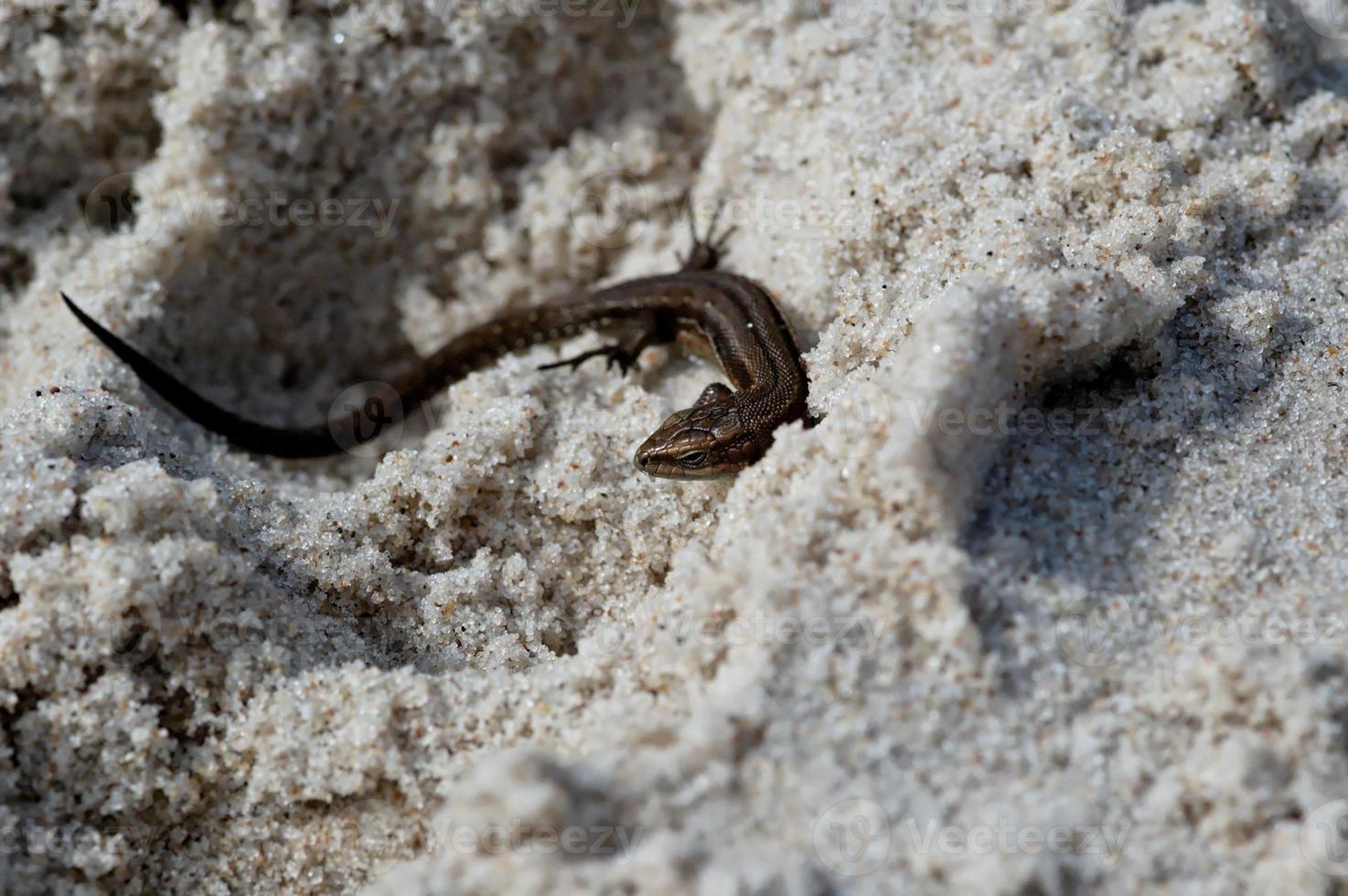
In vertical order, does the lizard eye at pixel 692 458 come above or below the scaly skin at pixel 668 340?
below

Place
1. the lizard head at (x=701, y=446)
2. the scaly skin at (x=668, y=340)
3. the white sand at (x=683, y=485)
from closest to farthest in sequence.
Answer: the white sand at (x=683, y=485) < the lizard head at (x=701, y=446) < the scaly skin at (x=668, y=340)

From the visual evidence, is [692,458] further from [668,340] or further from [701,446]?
[668,340]

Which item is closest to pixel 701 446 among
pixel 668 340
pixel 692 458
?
pixel 692 458

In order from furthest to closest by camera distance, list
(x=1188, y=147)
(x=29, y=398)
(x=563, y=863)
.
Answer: (x=1188, y=147) → (x=29, y=398) → (x=563, y=863)

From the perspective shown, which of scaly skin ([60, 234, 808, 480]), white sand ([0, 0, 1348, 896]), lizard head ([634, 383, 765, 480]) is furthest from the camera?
scaly skin ([60, 234, 808, 480])

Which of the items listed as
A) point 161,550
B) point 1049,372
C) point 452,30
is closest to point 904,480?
point 1049,372

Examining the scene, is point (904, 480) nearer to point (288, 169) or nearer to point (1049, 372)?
point (1049, 372)
